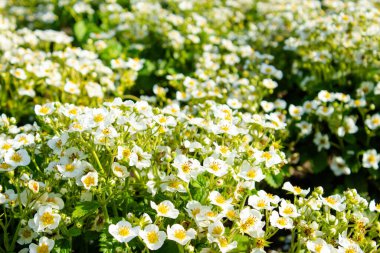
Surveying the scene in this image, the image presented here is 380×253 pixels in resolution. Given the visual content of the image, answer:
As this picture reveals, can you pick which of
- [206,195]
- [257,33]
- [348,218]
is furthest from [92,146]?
[257,33]

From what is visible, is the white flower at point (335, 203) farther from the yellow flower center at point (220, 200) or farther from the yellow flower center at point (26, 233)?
the yellow flower center at point (26, 233)

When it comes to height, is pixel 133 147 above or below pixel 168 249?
above

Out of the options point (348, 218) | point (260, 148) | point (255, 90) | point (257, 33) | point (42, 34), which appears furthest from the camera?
point (257, 33)

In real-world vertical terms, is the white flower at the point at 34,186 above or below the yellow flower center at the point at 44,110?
below

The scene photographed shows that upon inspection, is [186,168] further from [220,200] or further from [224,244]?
[224,244]

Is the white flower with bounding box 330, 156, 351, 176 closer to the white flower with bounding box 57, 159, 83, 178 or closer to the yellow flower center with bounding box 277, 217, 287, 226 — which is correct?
the yellow flower center with bounding box 277, 217, 287, 226

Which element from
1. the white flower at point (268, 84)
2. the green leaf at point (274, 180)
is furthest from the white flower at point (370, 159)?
the white flower at point (268, 84)

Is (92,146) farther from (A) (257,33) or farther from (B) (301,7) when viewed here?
(B) (301,7)

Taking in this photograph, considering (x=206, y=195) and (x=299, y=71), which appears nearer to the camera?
(x=206, y=195)
